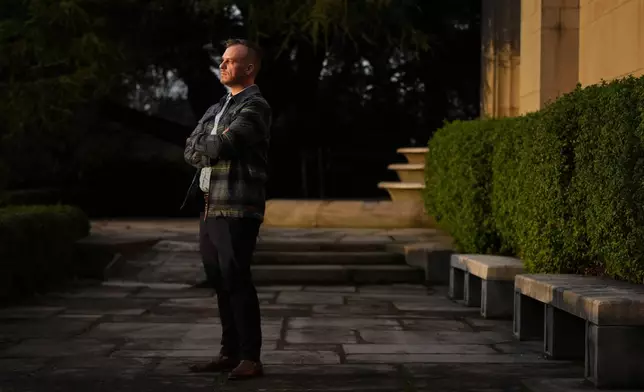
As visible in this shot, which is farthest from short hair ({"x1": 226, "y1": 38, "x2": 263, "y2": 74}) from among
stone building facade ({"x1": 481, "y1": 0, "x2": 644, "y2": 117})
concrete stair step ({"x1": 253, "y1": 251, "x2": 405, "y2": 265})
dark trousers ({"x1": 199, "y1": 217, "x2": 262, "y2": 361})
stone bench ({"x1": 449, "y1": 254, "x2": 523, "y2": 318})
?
concrete stair step ({"x1": 253, "y1": 251, "x2": 405, "y2": 265})

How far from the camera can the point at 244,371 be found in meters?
5.34

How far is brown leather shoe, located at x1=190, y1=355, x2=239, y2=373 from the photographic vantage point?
560 cm

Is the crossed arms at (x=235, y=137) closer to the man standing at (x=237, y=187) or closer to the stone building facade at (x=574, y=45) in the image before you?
the man standing at (x=237, y=187)

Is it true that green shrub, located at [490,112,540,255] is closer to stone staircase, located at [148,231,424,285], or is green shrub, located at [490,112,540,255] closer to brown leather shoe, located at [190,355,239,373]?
stone staircase, located at [148,231,424,285]

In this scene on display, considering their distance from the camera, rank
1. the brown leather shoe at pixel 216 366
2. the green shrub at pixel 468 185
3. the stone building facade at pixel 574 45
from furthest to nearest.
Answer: the green shrub at pixel 468 185 → the stone building facade at pixel 574 45 → the brown leather shoe at pixel 216 366

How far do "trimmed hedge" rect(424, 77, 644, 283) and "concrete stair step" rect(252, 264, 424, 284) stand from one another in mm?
1227

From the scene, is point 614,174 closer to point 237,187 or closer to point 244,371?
point 237,187

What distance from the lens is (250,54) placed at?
18.0 feet

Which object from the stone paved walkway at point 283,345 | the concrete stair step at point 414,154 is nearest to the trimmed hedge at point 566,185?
the stone paved walkway at point 283,345

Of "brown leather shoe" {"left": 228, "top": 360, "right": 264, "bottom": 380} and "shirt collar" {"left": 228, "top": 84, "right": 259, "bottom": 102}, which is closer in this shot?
"brown leather shoe" {"left": 228, "top": 360, "right": 264, "bottom": 380}

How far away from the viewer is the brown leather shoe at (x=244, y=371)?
5328 millimetres

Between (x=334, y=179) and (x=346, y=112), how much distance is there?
2900 mm

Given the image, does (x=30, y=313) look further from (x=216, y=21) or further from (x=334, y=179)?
(x=334, y=179)

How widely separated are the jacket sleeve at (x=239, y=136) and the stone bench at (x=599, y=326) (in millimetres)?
1944
